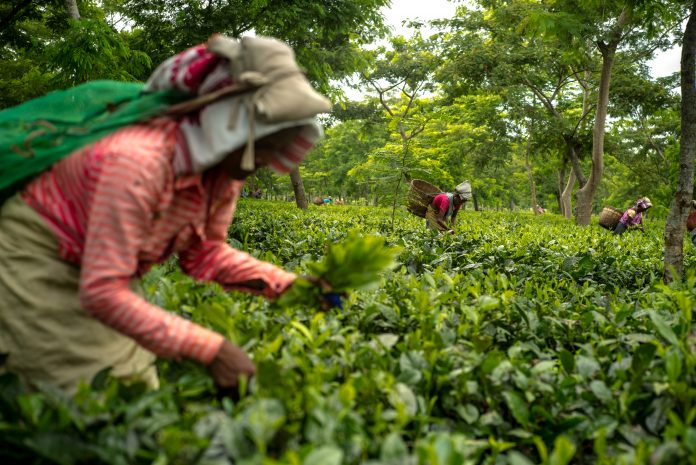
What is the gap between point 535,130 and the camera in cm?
1553

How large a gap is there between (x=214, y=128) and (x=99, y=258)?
0.46m

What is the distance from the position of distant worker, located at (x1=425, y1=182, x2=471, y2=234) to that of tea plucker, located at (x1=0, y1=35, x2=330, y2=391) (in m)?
6.55

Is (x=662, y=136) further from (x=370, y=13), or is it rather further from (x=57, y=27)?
(x=57, y=27)

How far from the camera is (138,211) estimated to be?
1274 millimetres

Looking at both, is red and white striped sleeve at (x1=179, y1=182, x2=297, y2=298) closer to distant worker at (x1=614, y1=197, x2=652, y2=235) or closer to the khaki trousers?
the khaki trousers

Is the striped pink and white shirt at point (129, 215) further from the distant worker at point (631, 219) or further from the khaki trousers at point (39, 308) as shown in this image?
the distant worker at point (631, 219)

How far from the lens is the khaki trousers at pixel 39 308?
57.0 inches

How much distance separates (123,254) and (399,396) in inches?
38.4

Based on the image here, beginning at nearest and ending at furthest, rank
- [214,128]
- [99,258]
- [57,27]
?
[99,258]
[214,128]
[57,27]

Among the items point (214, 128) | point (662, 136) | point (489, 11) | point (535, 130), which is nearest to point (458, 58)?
point (489, 11)

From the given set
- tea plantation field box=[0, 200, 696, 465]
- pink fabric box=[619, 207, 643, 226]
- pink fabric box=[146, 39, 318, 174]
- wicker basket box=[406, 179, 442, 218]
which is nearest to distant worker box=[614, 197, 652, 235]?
pink fabric box=[619, 207, 643, 226]

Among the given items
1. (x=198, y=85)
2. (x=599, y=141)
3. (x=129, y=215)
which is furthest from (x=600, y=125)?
(x=129, y=215)

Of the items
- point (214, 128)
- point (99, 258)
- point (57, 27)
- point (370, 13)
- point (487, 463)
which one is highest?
point (370, 13)

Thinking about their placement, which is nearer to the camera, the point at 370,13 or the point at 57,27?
the point at 370,13
